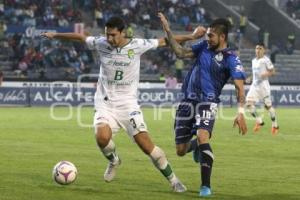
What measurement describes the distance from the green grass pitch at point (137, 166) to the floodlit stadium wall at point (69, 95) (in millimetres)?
13601

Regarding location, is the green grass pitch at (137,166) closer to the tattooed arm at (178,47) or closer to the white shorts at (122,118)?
the white shorts at (122,118)

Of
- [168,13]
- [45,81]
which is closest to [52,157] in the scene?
[45,81]

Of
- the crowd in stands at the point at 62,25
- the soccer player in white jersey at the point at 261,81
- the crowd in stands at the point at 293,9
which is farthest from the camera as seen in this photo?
the crowd in stands at the point at 293,9

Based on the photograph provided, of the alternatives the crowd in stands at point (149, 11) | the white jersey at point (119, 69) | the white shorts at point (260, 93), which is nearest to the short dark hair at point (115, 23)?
the white jersey at point (119, 69)

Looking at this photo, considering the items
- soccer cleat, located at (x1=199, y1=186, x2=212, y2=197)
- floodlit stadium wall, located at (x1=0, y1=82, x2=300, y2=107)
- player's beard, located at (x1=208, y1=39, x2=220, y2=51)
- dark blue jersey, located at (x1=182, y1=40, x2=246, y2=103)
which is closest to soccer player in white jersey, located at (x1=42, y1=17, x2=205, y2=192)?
player's beard, located at (x1=208, y1=39, x2=220, y2=51)

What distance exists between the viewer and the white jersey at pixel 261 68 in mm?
24547

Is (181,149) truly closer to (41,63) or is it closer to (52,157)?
(52,157)

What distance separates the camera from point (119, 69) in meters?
10.9

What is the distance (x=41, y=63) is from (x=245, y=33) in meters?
15.4

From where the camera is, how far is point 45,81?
37781 millimetres

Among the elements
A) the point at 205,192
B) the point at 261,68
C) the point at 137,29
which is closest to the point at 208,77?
the point at 205,192

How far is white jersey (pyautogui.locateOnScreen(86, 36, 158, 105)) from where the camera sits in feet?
35.6

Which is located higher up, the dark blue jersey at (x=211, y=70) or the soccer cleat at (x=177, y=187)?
the dark blue jersey at (x=211, y=70)

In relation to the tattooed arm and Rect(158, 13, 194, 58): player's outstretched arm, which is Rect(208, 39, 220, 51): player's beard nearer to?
the tattooed arm
